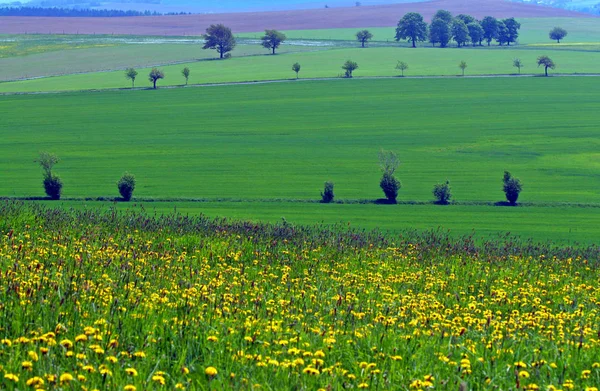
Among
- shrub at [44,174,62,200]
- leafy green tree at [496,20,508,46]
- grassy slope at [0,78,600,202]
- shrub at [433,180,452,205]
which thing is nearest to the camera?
shrub at [433,180,452,205]

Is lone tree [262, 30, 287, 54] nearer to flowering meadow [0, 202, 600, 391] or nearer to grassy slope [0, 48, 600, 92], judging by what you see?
grassy slope [0, 48, 600, 92]

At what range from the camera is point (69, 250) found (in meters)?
10.9

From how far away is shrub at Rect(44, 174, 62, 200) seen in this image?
167 feet

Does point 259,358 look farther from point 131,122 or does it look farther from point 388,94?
point 388,94

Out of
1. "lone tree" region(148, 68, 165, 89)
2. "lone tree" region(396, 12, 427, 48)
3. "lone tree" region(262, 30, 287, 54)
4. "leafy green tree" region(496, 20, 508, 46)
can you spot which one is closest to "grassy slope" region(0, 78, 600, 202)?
"lone tree" region(148, 68, 165, 89)

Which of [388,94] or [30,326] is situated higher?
[388,94]

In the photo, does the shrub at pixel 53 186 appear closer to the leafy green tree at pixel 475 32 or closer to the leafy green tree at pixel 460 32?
the leafy green tree at pixel 460 32

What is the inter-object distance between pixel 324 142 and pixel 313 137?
112 inches

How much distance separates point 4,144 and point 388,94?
164ft

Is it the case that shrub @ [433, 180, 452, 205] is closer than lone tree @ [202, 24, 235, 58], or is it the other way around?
shrub @ [433, 180, 452, 205]

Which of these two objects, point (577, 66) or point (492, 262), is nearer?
point (492, 262)

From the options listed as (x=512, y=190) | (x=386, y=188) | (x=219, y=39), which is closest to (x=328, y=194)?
(x=386, y=188)

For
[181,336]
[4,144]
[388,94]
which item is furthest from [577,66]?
[181,336]

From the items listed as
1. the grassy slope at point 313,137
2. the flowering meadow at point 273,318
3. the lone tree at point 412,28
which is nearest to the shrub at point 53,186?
the grassy slope at point 313,137
